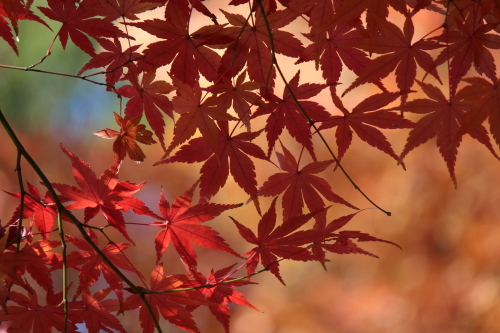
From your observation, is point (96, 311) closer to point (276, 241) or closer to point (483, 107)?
point (276, 241)

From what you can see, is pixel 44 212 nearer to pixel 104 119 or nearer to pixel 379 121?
pixel 379 121

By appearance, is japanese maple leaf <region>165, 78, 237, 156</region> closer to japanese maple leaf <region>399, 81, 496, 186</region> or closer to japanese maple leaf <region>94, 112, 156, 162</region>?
japanese maple leaf <region>94, 112, 156, 162</region>

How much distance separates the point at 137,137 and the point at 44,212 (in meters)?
0.19

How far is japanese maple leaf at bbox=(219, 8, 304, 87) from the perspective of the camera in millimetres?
710

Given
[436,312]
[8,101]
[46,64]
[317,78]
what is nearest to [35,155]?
[8,101]

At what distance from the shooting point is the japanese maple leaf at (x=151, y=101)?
2.81 ft

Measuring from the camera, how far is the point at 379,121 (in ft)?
2.49

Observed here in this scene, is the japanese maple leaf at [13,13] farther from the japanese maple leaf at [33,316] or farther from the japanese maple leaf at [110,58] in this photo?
the japanese maple leaf at [33,316]

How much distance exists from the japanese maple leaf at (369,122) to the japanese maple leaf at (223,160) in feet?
0.38

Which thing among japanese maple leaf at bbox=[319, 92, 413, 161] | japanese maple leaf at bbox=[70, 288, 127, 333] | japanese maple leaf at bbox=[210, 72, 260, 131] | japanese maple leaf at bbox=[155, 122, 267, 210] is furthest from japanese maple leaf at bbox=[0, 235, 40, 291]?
japanese maple leaf at bbox=[319, 92, 413, 161]

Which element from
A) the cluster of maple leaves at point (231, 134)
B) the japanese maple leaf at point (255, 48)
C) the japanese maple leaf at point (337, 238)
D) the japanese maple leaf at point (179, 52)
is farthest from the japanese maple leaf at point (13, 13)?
the japanese maple leaf at point (337, 238)

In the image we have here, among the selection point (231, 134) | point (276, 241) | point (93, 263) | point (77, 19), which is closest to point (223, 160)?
point (231, 134)

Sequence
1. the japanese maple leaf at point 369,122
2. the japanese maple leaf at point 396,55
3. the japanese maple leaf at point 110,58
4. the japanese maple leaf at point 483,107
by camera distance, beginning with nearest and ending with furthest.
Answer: the japanese maple leaf at point 483,107 → the japanese maple leaf at point 396,55 → the japanese maple leaf at point 369,122 → the japanese maple leaf at point 110,58

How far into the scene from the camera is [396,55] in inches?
27.3
